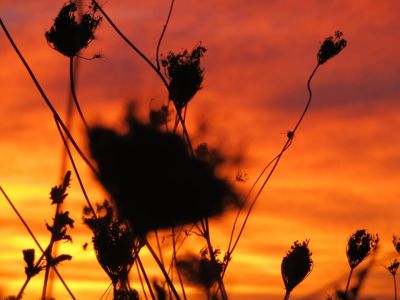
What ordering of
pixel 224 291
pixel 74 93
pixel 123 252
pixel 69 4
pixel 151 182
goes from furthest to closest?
pixel 69 4, pixel 74 93, pixel 123 252, pixel 224 291, pixel 151 182

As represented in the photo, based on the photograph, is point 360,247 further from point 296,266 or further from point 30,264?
point 30,264

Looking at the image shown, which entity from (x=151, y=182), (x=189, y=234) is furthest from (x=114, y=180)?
(x=189, y=234)

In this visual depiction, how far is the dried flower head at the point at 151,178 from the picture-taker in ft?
11.8

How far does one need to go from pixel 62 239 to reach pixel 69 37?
4.81ft

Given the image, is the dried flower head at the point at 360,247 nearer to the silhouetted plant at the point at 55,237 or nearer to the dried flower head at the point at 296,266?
the dried flower head at the point at 296,266

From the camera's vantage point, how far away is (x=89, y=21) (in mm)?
4781

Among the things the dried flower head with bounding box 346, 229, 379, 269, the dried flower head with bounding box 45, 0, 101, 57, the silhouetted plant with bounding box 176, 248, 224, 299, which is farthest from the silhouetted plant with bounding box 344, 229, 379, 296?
the dried flower head with bounding box 45, 0, 101, 57

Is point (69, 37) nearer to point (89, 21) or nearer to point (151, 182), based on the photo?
point (89, 21)

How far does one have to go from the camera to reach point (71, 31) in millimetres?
4809

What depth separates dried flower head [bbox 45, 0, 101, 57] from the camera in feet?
15.5

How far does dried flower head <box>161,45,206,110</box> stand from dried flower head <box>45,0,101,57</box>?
0.59 m

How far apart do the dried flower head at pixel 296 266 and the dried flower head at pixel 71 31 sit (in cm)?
188

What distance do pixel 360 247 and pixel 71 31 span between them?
95.0 inches

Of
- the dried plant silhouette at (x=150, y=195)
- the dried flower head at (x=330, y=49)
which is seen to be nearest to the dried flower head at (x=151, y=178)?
the dried plant silhouette at (x=150, y=195)
